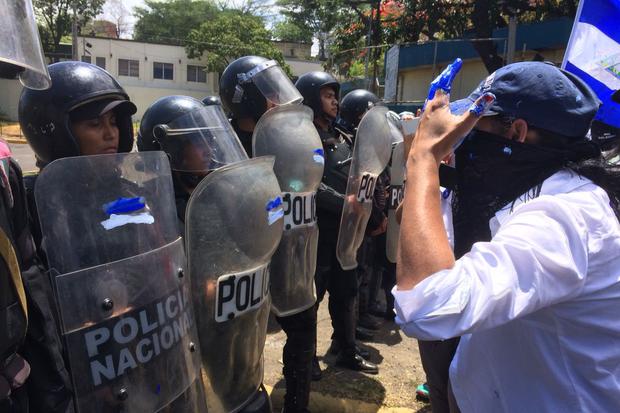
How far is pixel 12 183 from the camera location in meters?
1.29

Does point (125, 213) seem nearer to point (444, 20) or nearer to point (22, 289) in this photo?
point (22, 289)

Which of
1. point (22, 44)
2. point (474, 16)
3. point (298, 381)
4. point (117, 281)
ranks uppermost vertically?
point (474, 16)

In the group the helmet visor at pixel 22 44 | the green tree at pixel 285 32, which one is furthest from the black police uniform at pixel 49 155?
the green tree at pixel 285 32

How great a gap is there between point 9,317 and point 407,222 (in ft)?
2.95

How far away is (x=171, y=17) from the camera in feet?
170

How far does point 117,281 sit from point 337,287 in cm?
235

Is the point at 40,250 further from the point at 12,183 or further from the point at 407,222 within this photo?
the point at 407,222

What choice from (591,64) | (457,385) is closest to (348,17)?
(591,64)

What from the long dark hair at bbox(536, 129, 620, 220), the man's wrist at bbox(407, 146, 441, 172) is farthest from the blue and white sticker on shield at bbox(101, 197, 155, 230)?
the long dark hair at bbox(536, 129, 620, 220)

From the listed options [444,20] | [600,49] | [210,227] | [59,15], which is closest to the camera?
[210,227]

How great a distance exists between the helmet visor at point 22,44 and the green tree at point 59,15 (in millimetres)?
43410

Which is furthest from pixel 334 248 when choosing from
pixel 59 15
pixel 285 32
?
pixel 285 32

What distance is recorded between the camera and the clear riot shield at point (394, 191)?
169 inches

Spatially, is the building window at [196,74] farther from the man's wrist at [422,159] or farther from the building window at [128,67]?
the man's wrist at [422,159]
